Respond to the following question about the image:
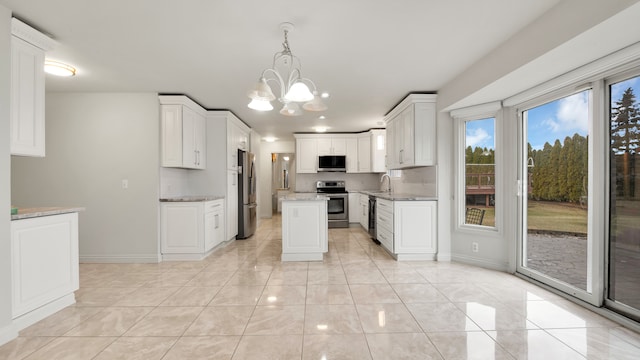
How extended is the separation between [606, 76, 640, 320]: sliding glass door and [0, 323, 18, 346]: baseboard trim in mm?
4585

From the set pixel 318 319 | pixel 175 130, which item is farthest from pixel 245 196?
pixel 318 319

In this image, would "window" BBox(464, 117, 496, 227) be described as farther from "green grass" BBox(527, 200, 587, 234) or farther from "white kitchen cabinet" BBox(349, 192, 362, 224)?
"white kitchen cabinet" BBox(349, 192, 362, 224)

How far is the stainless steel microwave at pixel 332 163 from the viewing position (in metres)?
6.97

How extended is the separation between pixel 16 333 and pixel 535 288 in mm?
4538

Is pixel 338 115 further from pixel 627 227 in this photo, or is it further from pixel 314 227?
pixel 627 227

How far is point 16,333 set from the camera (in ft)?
6.85

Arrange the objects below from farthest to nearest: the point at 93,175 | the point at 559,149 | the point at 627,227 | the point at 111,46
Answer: the point at 93,175, the point at 559,149, the point at 111,46, the point at 627,227

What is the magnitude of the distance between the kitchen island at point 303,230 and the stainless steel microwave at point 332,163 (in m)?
2.96

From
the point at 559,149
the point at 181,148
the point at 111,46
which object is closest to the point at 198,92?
the point at 181,148

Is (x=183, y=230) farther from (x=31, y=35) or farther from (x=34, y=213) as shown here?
(x=31, y=35)

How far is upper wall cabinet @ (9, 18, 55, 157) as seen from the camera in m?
2.21

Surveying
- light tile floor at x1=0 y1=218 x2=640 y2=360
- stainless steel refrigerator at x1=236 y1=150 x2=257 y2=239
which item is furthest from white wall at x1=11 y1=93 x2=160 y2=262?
stainless steel refrigerator at x1=236 y1=150 x2=257 y2=239

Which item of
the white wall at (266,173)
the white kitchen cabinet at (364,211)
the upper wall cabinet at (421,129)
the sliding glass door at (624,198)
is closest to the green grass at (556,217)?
the sliding glass door at (624,198)

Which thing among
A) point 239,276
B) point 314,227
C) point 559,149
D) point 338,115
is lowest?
point 239,276
